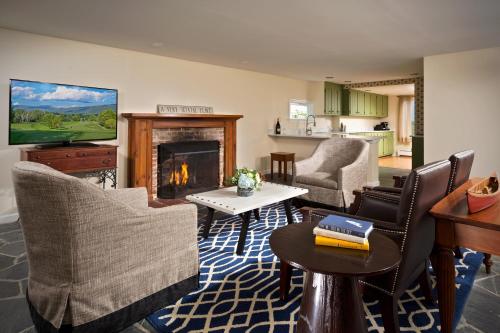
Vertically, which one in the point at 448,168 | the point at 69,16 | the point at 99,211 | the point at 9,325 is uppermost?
the point at 69,16

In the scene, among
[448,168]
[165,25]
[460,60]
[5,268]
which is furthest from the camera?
[460,60]

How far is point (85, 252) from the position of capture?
4.78ft

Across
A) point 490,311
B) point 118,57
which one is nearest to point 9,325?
point 490,311

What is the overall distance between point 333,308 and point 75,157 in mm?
3400

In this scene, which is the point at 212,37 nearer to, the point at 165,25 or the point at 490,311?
the point at 165,25

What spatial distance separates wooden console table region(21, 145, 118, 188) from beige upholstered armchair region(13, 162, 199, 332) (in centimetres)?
220

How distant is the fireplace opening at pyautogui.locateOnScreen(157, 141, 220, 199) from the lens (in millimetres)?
4867

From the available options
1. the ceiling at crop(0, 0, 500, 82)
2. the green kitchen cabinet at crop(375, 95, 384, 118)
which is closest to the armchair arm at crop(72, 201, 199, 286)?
the ceiling at crop(0, 0, 500, 82)

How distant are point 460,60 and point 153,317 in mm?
5348

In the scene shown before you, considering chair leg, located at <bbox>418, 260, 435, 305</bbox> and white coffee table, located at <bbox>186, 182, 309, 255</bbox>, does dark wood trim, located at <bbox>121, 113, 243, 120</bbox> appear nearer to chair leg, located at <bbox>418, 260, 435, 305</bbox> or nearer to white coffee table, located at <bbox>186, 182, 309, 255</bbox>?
white coffee table, located at <bbox>186, 182, 309, 255</bbox>

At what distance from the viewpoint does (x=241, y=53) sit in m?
4.71

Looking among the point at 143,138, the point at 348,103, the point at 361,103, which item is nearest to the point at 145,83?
the point at 143,138

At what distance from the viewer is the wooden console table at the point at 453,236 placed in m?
1.42

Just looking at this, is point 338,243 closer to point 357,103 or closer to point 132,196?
point 132,196
